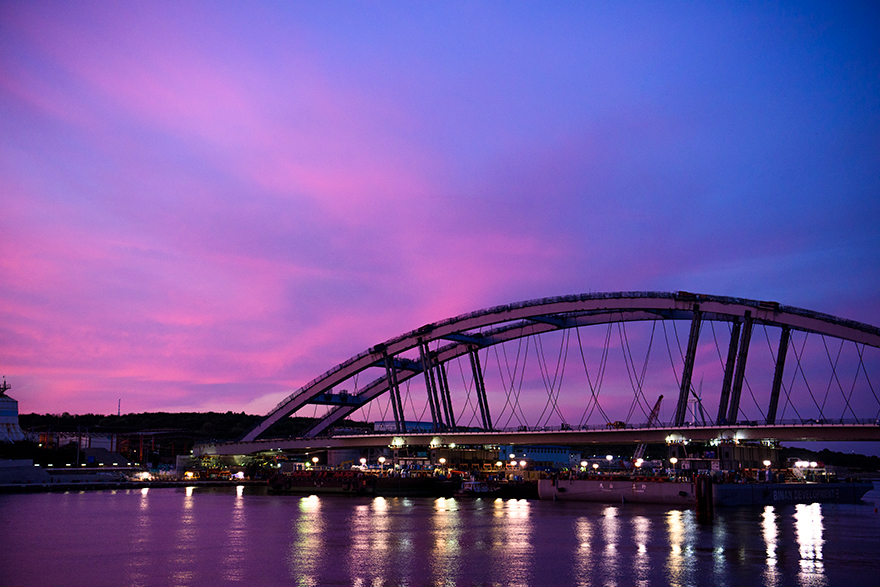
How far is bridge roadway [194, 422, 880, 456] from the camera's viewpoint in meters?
76.7

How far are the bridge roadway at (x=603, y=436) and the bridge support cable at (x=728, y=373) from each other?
2.40 m

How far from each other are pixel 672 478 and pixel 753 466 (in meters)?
13.1

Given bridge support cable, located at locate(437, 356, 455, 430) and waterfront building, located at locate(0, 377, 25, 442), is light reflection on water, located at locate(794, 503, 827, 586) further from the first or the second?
waterfront building, located at locate(0, 377, 25, 442)

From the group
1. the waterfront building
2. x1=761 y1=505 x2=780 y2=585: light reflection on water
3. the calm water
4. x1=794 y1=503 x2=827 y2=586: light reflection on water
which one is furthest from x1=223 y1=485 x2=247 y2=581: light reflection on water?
the waterfront building

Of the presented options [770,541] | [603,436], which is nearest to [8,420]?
[603,436]

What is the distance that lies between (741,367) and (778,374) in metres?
3.88

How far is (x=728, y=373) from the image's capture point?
86062 mm

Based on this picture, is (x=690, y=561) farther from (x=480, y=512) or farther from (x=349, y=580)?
(x=480, y=512)

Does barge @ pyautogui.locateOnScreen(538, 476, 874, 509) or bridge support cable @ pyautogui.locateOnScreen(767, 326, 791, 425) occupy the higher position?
bridge support cable @ pyautogui.locateOnScreen(767, 326, 791, 425)

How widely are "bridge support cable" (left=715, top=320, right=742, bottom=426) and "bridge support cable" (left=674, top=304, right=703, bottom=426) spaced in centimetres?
370

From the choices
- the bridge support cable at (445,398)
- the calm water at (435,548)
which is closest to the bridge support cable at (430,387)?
the bridge support cable at (445,398)

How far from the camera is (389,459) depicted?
134 metres

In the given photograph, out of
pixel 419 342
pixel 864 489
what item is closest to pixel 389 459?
pixel 419 342

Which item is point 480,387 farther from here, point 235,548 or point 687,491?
point 235,548
